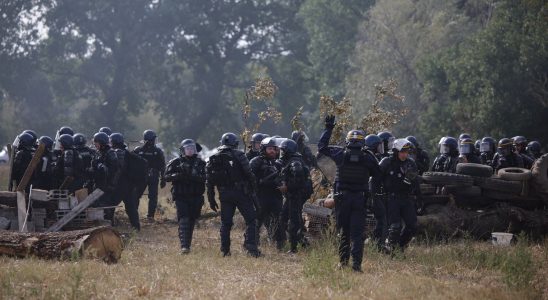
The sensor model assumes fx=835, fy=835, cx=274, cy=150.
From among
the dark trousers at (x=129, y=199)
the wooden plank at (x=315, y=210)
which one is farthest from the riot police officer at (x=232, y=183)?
the dark trousers at (x=129, y=199)

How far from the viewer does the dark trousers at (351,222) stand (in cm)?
1139

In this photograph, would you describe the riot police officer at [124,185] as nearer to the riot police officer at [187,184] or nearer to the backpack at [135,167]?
the backpack at [135,167]

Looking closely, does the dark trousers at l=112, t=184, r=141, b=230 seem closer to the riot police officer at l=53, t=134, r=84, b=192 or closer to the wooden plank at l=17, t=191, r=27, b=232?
the riot police officer at l=53, t=134, r=84, b=192

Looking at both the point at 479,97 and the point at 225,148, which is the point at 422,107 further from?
the point at 225,148

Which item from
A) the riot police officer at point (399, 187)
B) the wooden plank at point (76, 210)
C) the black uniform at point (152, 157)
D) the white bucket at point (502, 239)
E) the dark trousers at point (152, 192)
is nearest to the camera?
the riot police officer at point (399, 187)

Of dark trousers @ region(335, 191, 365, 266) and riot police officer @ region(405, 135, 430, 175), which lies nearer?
dark trousers @ region(335, 191, 365, 266)

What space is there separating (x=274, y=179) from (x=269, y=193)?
557mm

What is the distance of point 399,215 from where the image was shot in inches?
513

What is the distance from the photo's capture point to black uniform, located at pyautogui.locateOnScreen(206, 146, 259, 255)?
1304cm

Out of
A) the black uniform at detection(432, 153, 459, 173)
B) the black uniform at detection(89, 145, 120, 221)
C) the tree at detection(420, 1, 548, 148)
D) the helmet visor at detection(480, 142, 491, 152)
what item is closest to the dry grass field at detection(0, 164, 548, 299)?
the black uniform at detection(89, 145, 120, 221)

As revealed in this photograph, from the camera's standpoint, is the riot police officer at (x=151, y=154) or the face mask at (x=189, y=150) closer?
the face mask at (x=189, y=150)

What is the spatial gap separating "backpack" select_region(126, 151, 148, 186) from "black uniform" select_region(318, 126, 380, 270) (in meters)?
6.92

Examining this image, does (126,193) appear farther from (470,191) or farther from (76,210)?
(470,191)

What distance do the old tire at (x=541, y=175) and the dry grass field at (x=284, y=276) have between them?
1917mm
